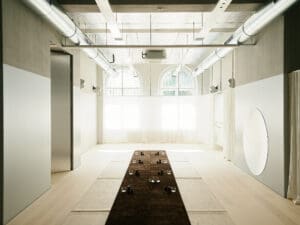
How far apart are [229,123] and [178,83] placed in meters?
5.03

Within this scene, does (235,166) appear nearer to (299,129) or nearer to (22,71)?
(299,129)

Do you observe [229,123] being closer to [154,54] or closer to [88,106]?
[154,54]

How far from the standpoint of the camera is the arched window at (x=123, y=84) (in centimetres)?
1260

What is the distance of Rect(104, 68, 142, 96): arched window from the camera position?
12602 mm

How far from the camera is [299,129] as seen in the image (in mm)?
4441

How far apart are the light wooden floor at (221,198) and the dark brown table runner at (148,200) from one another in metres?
0.69

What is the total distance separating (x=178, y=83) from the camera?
12750 millimetres

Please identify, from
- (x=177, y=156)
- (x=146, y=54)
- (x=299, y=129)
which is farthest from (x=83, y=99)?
(x=299, y=129)

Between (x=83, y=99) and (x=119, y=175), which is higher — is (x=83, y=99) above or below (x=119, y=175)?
above

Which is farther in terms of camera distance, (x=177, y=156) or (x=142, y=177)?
(x=177, y=156)

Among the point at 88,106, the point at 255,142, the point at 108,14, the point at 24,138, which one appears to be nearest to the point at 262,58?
the point at 255,142

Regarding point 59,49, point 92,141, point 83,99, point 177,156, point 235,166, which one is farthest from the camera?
point 92,141

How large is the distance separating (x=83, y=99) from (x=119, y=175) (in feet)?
13.4

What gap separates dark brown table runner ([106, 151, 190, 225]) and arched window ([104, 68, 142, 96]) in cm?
636
